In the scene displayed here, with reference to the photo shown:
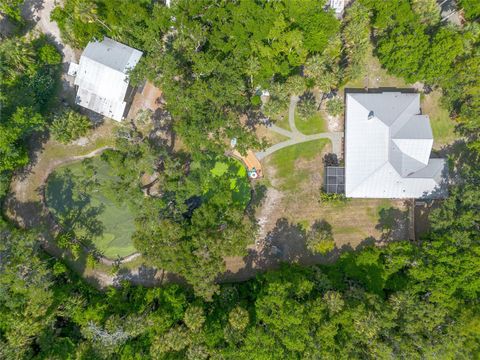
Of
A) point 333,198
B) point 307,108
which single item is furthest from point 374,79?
point 333,198

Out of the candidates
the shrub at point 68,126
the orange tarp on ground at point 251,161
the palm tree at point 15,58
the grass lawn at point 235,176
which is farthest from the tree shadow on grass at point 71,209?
the orange tarp on ground at point 251,161

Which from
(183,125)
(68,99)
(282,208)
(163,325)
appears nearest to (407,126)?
(282,208)

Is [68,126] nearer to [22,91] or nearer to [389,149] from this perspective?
[22,91]

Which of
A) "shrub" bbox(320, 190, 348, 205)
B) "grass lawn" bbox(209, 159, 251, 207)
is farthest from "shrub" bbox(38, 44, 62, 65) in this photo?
"shrub" bbox(320, 190, 348, 205)

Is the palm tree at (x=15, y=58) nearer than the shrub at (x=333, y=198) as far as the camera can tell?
Yes

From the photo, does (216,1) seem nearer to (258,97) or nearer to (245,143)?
(258,97)

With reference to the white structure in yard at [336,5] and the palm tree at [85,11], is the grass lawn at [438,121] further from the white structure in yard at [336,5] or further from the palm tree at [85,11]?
the palm tree at [85,11]

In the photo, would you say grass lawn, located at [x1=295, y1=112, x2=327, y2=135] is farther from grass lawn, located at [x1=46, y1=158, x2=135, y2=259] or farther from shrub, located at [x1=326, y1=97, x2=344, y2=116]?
grass lawn, located at [x1=46, y1=158, x2=135, y2=259]
